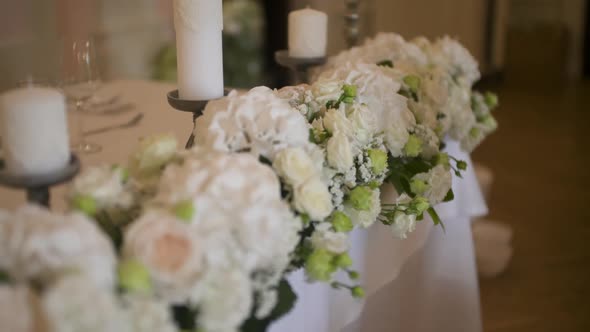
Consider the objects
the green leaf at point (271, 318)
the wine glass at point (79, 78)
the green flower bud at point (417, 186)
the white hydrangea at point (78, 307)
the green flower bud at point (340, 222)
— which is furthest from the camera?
the wine glass at point (79, 78)

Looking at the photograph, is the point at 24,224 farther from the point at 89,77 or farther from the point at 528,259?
the point at 528,259

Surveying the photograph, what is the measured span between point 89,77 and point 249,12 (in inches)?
125

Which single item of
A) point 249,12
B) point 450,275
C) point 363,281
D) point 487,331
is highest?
point 249,12

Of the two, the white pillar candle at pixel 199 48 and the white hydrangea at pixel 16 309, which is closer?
the white hydrangea at pixel 16 309

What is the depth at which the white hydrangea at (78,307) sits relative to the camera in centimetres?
61

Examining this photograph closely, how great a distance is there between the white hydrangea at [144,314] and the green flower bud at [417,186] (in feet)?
2.19

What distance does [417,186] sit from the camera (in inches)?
48.7

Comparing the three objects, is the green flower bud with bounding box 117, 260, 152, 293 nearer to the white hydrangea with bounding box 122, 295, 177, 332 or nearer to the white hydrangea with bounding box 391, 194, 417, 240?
the white hydrangea with bounding box 122, 295, 177, 332

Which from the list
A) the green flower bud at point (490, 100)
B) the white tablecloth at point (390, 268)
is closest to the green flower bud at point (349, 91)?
the white tablecloth at point (390, 268)

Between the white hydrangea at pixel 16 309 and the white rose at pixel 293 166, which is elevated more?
the white rose at pixel 293 166

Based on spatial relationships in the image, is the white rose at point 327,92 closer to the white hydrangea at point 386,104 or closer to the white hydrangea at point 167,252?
the white hydrangea at point 386,104

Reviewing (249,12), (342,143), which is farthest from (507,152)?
(342,143)

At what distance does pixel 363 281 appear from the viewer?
4.65 ft

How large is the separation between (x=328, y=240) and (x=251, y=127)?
19 cm
